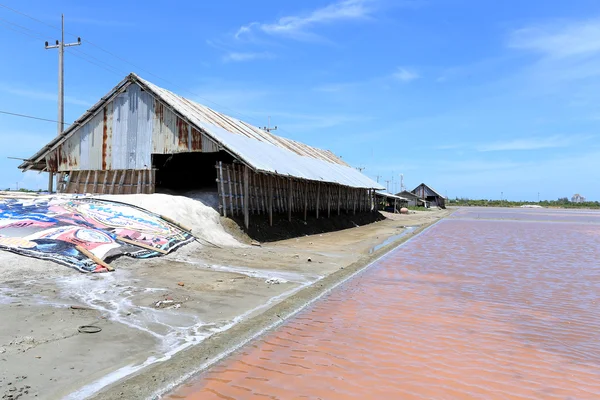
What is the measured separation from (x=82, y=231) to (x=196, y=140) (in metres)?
8.57

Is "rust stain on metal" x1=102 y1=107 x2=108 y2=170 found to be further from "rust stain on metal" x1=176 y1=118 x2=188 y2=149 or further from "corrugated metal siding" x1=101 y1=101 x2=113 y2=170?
"rust stain on metal" x1=176 y1=118 x2=188 y2=149

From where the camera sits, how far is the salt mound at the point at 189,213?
14.0 meters

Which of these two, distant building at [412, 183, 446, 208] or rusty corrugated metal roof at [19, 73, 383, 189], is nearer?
rusty corrugated metal roof at [19, 73, 383, 189]

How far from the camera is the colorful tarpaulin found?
29.0ft

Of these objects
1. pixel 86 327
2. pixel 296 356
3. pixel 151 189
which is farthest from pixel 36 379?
pixel 151 189

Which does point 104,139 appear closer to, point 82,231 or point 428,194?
point 82,231

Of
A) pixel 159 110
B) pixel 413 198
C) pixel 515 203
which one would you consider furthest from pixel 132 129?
pixel 515 203

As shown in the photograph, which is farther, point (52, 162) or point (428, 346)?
point (52, 162)

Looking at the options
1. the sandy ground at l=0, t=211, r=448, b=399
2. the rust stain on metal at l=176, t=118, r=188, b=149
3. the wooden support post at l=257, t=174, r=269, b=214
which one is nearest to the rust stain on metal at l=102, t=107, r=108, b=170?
the rust stain on metal at l=176, t=118, r=188, b=149

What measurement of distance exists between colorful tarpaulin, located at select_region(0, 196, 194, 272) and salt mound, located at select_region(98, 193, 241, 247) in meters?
0.74

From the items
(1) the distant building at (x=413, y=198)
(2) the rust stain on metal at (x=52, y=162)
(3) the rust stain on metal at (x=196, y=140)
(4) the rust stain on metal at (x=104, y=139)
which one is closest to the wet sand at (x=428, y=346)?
(3) the rust stain on metal at (x=196, y=140)

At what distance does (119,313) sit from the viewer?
6.28 m

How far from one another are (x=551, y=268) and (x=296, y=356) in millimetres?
10823

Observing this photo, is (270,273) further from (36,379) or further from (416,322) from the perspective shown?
(36,379)
